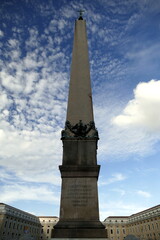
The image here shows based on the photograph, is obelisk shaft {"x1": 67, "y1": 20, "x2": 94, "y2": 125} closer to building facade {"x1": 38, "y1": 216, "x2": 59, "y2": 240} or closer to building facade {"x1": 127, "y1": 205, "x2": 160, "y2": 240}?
building facade {"x1": 127, "y1": 205, "x2": 160, "y2": 240}

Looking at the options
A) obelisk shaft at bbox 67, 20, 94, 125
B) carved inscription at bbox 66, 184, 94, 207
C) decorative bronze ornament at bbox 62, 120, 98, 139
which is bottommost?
carved inscription at bbox 66, 184, 94, 207

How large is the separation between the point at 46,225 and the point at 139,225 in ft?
148

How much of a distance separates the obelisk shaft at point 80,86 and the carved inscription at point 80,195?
9.33ft

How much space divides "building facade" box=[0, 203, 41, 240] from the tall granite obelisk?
59975 mm

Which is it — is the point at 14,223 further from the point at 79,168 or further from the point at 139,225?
the point at 79,168

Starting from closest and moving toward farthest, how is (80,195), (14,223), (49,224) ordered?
(80,195) < (14,223) < (49,224)

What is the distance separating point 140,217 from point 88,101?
280 feet

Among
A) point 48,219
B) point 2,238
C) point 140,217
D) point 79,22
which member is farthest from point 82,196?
point 48,219

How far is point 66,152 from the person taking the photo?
25.7 ft

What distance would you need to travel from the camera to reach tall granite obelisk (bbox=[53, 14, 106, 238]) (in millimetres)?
6164

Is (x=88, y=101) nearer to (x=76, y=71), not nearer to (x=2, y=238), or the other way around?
(x=76, y=71)

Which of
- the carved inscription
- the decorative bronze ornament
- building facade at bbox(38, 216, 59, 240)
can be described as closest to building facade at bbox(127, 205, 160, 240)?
building facade at bbox(38, 216, 59, 240)

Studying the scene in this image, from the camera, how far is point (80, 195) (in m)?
6.78

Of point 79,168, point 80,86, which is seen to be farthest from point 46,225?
point 79,168
